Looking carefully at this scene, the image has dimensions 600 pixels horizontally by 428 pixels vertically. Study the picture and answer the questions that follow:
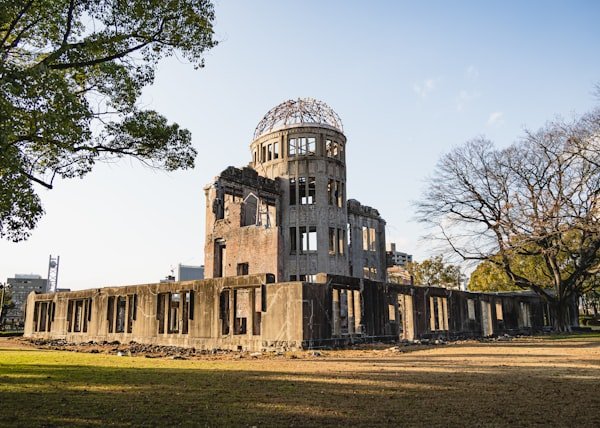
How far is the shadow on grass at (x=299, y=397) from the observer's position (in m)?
5.69

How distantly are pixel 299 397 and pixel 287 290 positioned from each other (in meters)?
11.8

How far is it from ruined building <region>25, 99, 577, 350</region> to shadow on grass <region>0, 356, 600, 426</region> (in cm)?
900

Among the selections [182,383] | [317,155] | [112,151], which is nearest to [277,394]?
[182,383]

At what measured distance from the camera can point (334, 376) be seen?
32.3ft

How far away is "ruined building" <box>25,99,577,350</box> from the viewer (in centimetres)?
1997

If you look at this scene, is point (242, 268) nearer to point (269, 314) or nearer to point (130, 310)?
point (130, 310)

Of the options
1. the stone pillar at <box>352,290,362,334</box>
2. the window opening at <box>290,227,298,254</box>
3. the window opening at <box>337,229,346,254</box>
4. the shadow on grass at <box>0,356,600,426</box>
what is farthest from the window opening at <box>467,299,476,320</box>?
the shadow on grass at <box>0,356,600,426</box>

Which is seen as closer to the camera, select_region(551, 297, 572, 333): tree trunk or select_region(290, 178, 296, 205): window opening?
select_region(551, 297, 572, 333): tree trunk

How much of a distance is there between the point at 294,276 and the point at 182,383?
25524 millimetres

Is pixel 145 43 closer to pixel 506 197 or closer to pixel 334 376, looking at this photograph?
pixel 334 376

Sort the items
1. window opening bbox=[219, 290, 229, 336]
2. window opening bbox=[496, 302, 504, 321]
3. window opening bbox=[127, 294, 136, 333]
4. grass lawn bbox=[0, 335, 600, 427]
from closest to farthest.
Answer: grass lawn bbox=[0, 335, 600, 427] → window opening bbox=[219, 290, 229, 336] → window opening bbox=[127, 294, 136, 333] → window opening bbox=[496, 302, 504, 321]


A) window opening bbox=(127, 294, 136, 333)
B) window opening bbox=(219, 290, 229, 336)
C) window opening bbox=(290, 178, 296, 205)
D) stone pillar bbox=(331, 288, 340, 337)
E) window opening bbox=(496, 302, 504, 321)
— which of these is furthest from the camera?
window opening bbox=(290, 178, 296, 205)

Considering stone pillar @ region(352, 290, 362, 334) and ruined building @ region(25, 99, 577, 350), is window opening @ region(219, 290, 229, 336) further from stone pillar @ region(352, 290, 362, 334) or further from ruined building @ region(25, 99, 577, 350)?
stone pillar @ region(352, 290, 362, 334)

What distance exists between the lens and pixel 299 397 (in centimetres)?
724
